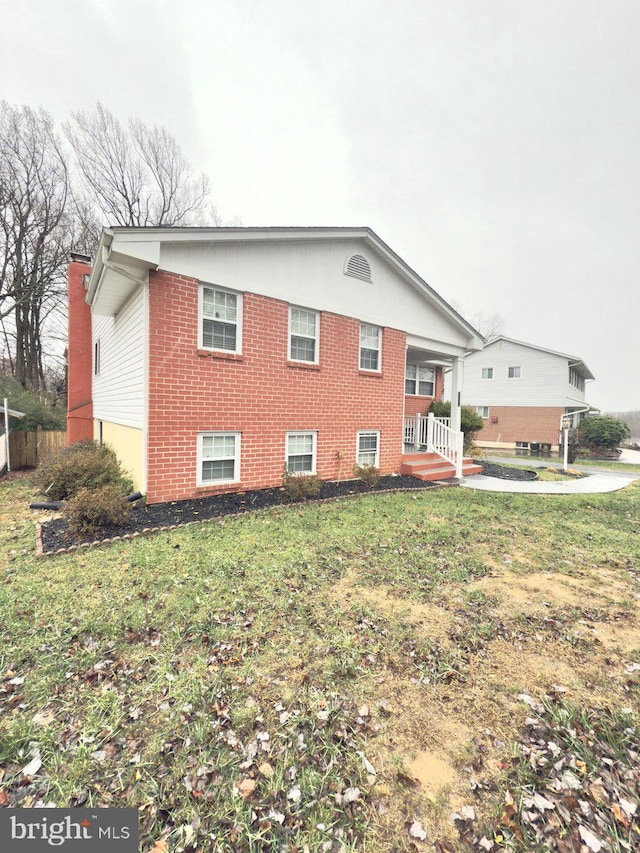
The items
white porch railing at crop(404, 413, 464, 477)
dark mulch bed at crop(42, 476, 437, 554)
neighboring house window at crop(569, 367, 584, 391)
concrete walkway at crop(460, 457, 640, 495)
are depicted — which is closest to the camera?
dark mulch bed at crop(42, 476, 437, 554)

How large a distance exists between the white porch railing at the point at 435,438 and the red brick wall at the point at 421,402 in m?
0.48

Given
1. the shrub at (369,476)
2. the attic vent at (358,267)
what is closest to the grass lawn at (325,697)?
the shrub at (369,476)

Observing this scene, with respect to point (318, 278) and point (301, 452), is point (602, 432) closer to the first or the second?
point (301, 452)

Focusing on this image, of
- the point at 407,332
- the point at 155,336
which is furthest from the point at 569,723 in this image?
the point at 407,332

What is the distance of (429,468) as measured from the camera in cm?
1103

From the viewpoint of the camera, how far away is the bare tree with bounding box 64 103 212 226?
17.3 metres

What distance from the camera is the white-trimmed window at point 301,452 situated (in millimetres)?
8648

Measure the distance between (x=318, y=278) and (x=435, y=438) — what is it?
21.7 ft

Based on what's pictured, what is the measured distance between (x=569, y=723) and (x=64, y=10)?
19.8 metres

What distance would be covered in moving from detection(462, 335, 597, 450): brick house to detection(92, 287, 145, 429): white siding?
21.2 meters

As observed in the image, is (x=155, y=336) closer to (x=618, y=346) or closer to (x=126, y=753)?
(x=126, y=753)

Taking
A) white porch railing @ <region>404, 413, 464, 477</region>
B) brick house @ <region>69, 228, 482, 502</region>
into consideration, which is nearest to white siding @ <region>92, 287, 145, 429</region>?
brick house @ <region>69, 228, 482, 502</region>

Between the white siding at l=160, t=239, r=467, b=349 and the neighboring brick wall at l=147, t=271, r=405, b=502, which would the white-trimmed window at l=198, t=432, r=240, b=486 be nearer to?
the neighboring brick wall at l=147, t=271, r=405, b=502

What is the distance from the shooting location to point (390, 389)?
10.5m
